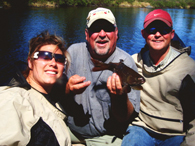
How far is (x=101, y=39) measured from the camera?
285 cm

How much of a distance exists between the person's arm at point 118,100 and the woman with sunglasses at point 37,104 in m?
0.92

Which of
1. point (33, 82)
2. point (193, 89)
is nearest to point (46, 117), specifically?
point (33, 82)

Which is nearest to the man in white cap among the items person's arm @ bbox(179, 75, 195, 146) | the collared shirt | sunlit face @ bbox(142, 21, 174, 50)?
the collared shirt

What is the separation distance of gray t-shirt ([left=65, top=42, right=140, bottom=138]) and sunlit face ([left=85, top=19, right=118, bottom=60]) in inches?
5.8

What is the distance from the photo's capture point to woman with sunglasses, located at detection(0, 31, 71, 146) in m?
1.53

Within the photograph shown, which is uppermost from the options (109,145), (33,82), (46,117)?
(33,82)

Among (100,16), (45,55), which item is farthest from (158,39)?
(45,55)

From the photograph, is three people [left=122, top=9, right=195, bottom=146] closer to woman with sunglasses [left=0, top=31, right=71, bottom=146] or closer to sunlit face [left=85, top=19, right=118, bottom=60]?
sunlit face [left=85, top=19, right=118, bottom=60]

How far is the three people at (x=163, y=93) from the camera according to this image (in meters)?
2.57

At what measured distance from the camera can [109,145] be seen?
2.93 m

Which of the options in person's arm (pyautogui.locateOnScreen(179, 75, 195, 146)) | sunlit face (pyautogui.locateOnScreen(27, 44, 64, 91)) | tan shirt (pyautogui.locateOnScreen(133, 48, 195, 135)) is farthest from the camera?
tan shirt (pyautogui.locateOnScreen(133, 48, 195, 135))

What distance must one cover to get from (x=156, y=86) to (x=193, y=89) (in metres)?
0.62

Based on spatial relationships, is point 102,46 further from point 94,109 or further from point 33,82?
point 33,82

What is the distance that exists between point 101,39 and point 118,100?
1.25m
